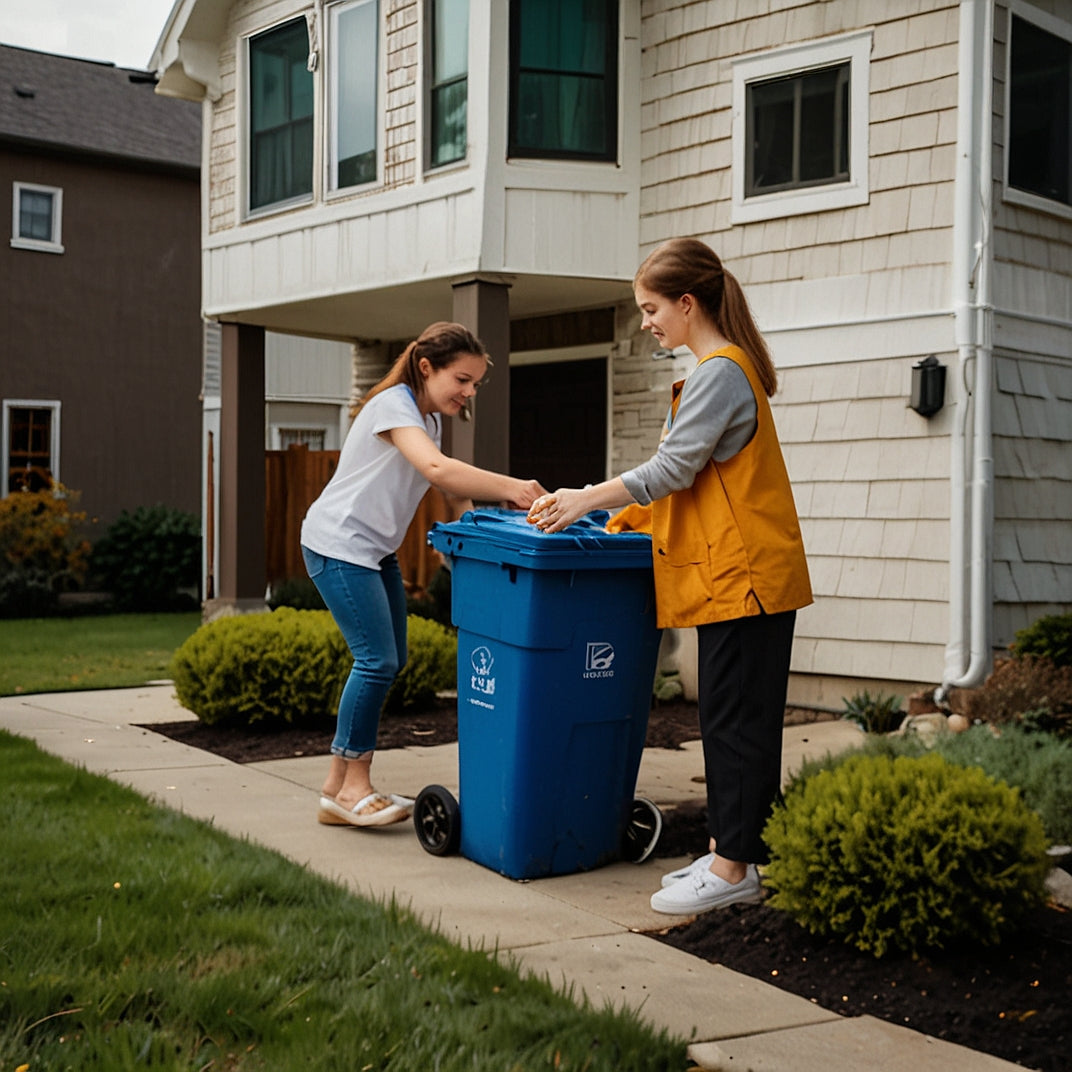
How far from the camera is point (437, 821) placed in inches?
185

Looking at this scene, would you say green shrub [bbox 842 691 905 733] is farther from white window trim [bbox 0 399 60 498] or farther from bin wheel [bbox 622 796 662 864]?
white window trim [bbox 0 399 60 498]

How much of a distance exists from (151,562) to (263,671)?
11.8 meters

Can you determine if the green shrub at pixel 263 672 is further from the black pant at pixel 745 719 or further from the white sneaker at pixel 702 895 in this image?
the black pant at pixel 745 719

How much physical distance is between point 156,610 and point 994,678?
13.8 metres

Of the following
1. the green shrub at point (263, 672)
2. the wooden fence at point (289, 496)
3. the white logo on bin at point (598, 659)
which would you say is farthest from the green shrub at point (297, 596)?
the white logo on bin at point (598, 659)

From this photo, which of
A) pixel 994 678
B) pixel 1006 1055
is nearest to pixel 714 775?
pixel 1006 1055

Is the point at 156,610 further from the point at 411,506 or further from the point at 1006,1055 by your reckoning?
the point at 1006,1055

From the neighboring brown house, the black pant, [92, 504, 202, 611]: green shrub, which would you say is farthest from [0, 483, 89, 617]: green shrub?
the black pant

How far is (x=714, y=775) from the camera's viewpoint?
3984 millimetres

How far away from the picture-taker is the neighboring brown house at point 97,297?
19.3 metres

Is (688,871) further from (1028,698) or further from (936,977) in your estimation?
(1028,698)

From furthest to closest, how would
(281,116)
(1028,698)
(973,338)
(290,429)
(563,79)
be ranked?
(290,429)
(281,116)
(563,79)
(973,338)
(1028,698)

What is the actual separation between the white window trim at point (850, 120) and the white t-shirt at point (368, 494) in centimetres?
473

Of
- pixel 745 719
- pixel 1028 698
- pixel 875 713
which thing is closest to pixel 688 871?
pixel 745 719
